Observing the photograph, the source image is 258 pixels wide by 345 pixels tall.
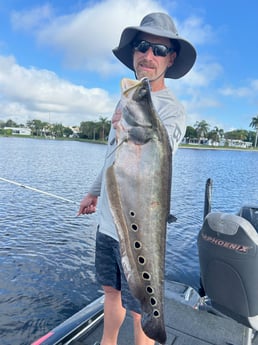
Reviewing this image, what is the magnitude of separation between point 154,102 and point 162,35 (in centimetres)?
34

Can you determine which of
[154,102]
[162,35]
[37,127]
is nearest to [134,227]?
[154,102]

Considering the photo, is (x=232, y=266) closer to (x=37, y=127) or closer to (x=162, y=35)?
Result: (x=162, y=35)

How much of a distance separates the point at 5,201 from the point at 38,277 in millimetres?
5326

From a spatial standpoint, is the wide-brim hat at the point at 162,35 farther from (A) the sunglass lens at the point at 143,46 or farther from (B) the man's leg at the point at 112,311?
(B) the man's leg at the point at 112,311

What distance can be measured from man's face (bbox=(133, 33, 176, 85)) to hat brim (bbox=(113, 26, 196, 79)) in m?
0.05

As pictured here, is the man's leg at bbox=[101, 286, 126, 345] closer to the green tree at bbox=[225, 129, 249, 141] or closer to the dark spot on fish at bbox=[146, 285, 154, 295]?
the dark spot on fish at bbox=[146, 285, 154, 295]

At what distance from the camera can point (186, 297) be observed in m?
3.21

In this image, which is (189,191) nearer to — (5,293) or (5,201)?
(5,201)

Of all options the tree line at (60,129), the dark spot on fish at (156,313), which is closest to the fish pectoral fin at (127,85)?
the dark spot on fish at (156,313)

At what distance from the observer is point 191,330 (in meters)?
2.67

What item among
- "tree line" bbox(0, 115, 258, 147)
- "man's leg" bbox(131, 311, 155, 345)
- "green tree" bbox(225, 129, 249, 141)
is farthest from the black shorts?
"green tree" bbox(225, 129, 249, 141)

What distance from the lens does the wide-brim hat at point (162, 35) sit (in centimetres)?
165

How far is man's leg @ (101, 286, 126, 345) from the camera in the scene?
6.13 feet

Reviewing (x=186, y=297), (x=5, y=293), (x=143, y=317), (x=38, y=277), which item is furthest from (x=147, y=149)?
(x=38, y=277)
